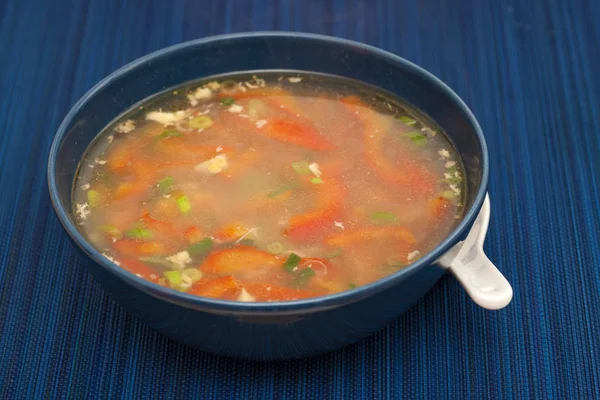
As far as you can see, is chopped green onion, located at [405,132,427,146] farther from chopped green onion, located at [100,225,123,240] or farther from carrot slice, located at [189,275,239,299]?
chopped green onion, located at [100,225,123,240]

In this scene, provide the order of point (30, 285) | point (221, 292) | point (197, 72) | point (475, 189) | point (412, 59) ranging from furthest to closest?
point (412, 59)
point (197, 72)
point (30, 285)
point (475, 189)
point (221, 292)

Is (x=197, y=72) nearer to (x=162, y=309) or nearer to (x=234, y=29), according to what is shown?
(x=234, y=29)

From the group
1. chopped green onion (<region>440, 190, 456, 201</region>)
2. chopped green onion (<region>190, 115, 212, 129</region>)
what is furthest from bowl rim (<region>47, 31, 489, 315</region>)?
chopped green onion (<region>190, 115, 212, 129</region>)

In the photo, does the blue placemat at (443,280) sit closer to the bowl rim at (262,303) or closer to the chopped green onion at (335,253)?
the chopped green onion at (335,253)

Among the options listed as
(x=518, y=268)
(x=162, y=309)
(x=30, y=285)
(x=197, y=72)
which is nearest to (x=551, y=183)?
(x=518, y=268)

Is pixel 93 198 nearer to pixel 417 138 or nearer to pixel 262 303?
pixel 262 303

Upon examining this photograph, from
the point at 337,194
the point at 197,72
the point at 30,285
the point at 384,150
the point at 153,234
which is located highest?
the point at 197,72

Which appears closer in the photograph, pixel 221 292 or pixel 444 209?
pixel 221 292
